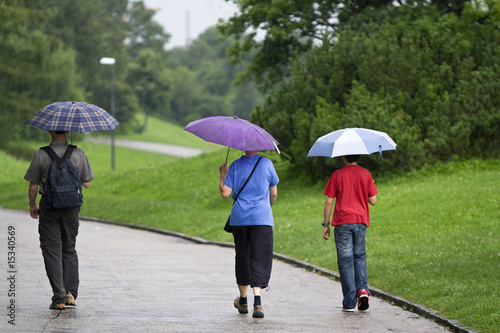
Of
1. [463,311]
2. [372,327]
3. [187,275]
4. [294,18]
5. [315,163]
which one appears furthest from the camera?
[294,18]

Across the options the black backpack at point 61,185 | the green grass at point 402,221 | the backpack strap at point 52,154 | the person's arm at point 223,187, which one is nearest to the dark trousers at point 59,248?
the black backpack at point 61,185

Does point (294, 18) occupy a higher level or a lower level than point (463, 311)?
higher

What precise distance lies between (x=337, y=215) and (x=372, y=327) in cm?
141

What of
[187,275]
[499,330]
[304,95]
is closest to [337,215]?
[499,330]

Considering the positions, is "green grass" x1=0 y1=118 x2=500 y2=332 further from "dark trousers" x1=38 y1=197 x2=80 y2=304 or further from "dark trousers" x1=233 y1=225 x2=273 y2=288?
"dark trousers" x1=38 y1=197 x2=80 y2=304

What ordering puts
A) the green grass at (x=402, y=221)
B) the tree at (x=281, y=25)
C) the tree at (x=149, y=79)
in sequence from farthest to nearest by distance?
the tree at (x=149, y=79) → the tree at (x=281, y=25) → the green grass at (x=402, y=221)

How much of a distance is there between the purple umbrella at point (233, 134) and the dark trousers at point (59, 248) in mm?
1594

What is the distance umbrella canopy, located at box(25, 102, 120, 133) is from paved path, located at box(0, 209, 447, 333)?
6.19ft

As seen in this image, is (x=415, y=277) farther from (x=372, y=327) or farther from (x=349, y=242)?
(x=372, y=327)

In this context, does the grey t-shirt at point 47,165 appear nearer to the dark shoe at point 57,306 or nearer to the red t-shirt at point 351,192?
the dark shoe at point 57,306

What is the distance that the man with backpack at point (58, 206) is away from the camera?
8508 millimetres

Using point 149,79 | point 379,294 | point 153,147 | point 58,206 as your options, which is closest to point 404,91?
point 379,294

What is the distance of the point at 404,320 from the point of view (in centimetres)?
873

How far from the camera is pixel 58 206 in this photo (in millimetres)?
8461
